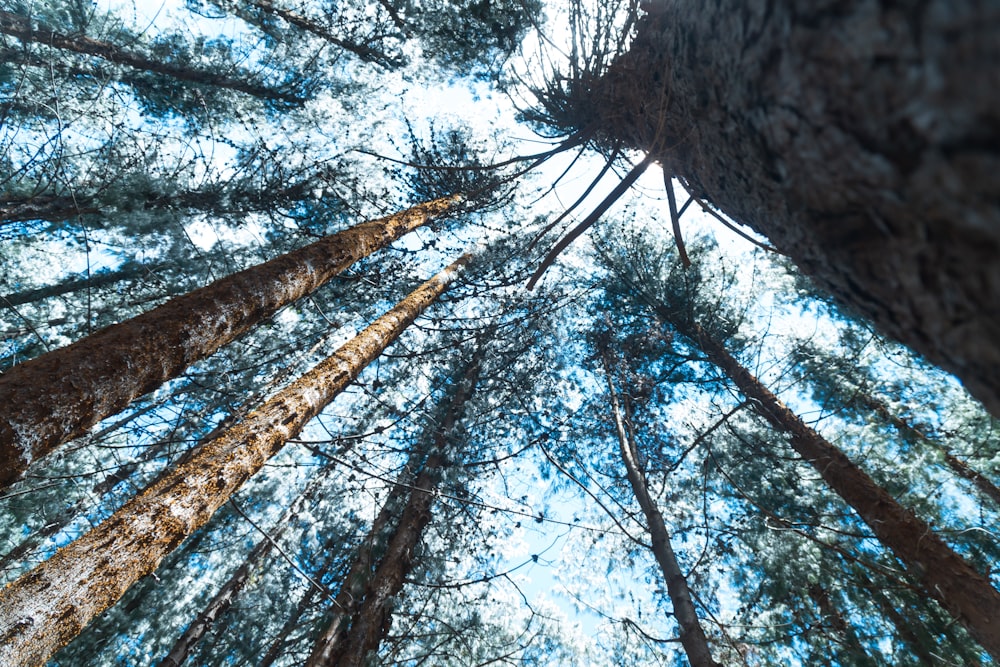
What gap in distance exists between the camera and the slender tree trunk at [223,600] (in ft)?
19.7

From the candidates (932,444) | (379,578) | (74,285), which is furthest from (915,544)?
(74,285)

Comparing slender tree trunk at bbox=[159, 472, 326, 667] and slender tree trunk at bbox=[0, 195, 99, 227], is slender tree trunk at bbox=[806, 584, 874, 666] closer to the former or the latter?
slender tree trunk at bbox=[159, 472, 326, 667]

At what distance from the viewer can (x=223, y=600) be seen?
22.4 feet

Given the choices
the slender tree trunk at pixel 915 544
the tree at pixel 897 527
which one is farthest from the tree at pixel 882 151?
the slender tree trunk at pixel 915 544

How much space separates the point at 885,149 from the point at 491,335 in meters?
6.00

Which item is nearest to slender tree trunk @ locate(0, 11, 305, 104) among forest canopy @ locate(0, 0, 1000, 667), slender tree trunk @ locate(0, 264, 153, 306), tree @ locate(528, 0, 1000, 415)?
forest canopy @ locate(0, 0, 1000, 667)

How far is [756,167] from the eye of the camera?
3.93 ft

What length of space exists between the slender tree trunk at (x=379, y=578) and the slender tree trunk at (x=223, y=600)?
4.44 ft

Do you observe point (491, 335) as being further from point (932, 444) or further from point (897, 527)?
point (932, 444)

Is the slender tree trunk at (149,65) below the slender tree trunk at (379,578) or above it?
above

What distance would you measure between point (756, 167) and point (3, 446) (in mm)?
2777

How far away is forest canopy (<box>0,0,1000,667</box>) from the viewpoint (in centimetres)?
83

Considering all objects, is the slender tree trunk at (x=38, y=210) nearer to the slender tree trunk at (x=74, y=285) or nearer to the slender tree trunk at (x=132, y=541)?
the slender tree trunk at (x=74, y=285)

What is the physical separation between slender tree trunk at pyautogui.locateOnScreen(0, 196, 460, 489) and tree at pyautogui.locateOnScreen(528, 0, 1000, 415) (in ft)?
8.81
